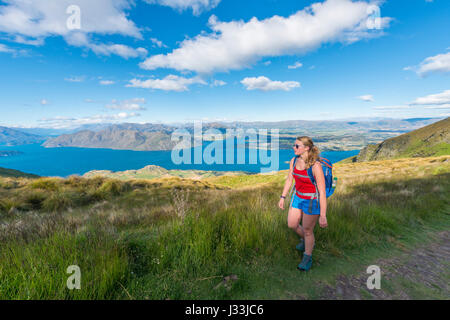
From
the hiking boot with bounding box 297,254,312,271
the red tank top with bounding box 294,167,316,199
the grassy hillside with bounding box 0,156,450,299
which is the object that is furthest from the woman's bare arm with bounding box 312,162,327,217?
the grassy hillside with bounding box 0,156,450,299

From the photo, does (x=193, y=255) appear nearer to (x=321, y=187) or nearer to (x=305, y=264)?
(x=305, y=264)

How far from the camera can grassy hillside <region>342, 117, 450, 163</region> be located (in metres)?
67.5

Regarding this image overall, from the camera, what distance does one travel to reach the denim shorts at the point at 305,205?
305 centimetres

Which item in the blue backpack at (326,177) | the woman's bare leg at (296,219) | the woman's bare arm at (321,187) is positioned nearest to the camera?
the woman's bare arm at (321,187)

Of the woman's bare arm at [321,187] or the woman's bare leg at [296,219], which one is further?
the woman's bare leg at [296,219]

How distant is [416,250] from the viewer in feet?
13.0

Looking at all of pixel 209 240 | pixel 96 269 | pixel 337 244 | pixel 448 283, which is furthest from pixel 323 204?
pixel 96 269

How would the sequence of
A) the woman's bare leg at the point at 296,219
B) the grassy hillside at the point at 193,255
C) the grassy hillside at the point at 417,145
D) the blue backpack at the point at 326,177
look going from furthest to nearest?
the grassy hillside at the point at 417,145, the woman's bare leg at the point at 296,219, the blue backpack at the point at 326,177, the grassy hillside at the point at 193,255

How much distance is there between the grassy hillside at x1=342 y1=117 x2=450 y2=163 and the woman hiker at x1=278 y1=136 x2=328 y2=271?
3481 inches

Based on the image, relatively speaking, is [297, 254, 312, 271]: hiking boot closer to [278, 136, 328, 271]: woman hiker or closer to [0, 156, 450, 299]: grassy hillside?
[278, 136, 328, 271]: woman hiker

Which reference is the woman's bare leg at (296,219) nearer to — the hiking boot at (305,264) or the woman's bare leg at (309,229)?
the woman's bare leg at (309,229)

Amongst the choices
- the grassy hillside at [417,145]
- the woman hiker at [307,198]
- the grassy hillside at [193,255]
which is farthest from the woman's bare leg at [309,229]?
the grassy hillside at [417,145]

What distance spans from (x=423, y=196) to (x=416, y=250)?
4.51 metres
